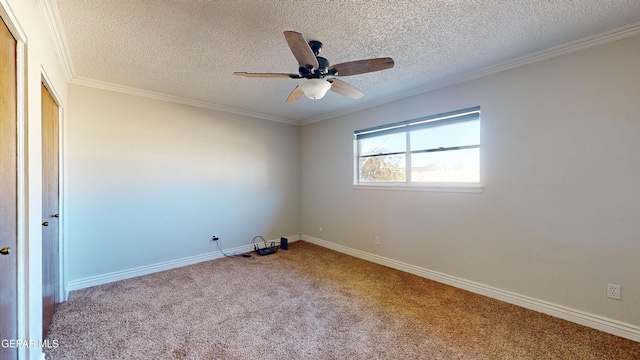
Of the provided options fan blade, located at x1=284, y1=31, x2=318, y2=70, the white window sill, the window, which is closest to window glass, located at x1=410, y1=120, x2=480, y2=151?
the window

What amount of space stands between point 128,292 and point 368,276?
2.71m

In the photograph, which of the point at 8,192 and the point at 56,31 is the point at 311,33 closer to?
the point at 56,31

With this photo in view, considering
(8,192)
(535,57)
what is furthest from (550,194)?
(8,192)

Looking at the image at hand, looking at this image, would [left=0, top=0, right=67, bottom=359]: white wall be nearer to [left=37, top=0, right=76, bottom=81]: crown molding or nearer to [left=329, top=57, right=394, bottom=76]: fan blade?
[left=37, top=0, right=76, bottom=81]: crown molding

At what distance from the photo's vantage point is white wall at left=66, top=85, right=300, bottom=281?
113 inches

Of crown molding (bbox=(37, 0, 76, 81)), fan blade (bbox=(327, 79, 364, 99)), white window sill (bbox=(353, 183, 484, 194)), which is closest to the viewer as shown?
crown molding (bbox=(37, 0, 76, 81))

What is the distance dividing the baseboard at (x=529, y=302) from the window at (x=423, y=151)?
110cm

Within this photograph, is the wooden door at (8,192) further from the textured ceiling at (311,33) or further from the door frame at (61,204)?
the door frame at (61,204)

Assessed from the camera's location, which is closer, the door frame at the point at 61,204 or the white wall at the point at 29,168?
the white wall at the point at 29,168

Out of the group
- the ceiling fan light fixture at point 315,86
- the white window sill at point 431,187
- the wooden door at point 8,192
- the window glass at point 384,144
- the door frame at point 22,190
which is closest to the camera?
the wooden door at point 8,192

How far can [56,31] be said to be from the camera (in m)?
1.88

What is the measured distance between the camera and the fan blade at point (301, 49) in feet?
4.90

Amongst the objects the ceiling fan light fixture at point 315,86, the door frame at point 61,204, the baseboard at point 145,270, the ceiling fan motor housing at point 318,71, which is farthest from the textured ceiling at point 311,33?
the baseboard at point 145,270

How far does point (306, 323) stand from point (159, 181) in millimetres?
2646
